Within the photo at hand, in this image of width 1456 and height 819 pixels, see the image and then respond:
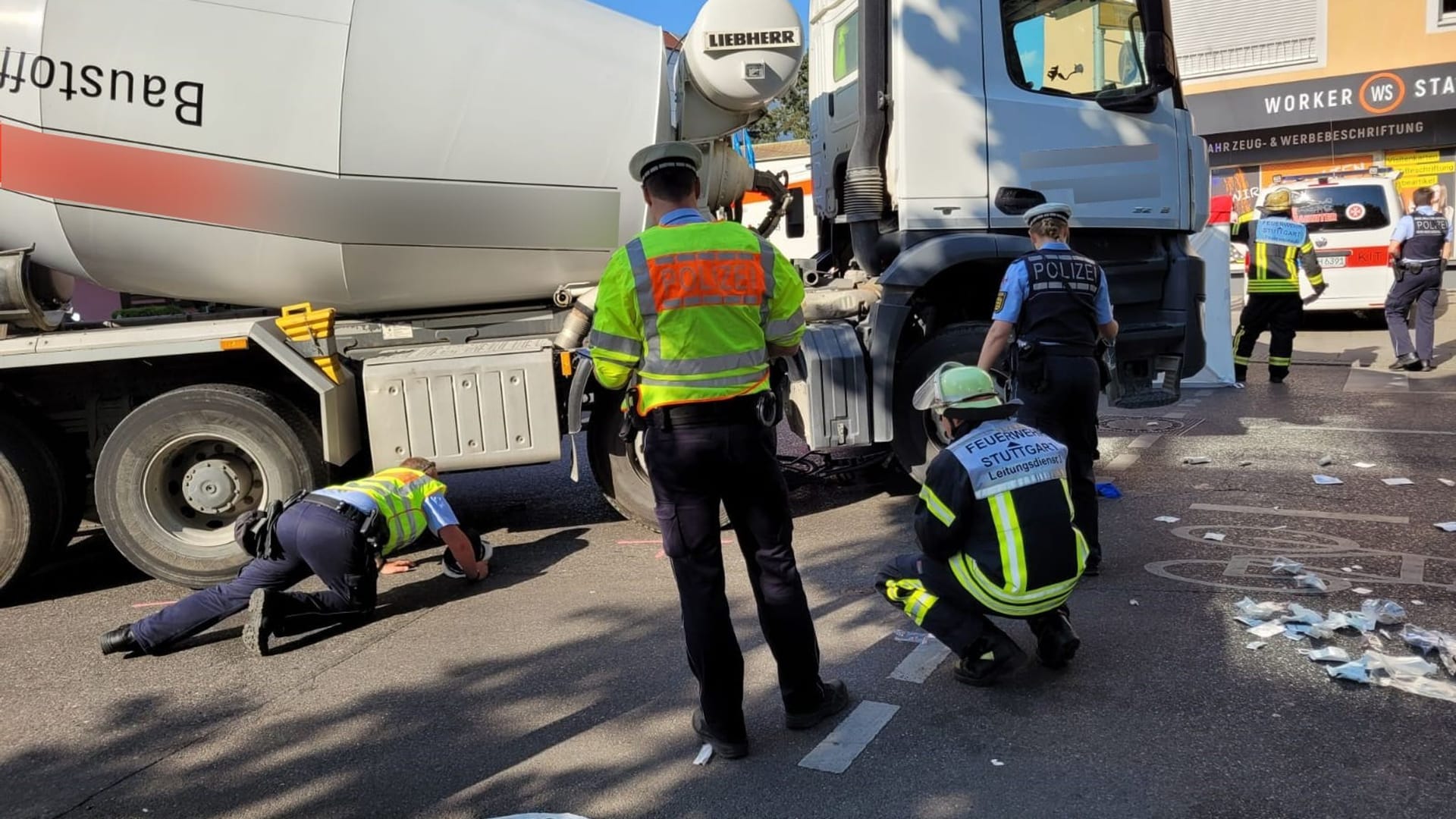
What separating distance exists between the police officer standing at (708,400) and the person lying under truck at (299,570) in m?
1.77

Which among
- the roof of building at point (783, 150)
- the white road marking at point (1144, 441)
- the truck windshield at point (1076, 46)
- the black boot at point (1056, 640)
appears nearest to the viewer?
the black boot at point (1056, 640)

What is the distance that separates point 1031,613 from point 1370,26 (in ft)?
67.3

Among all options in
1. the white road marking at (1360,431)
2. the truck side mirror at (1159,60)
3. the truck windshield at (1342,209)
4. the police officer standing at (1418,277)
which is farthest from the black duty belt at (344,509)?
the truck windshield at (1342,209)

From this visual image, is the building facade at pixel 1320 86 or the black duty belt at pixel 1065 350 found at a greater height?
the building facade at pixel 1320 86

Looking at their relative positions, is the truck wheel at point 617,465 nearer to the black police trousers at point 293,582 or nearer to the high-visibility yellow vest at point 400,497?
the high-visibility yellow vest at point 400,497

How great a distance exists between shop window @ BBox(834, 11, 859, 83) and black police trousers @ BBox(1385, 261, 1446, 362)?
668 cm

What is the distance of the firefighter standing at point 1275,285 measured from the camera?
374 inches

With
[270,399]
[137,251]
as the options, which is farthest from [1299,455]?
[137,251]

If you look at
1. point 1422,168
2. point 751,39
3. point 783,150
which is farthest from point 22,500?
point 1422,168

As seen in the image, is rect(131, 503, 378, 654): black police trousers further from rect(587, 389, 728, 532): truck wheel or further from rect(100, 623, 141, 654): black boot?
rect(587, 389, 728, 532): truck wheel

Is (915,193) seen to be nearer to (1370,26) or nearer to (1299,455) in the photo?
(1299,455)

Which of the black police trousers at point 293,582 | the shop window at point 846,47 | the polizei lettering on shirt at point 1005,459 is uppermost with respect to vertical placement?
the shop window at point 846,47

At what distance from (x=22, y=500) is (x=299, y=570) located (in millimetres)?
1631

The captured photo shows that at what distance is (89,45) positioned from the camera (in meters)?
4.78
